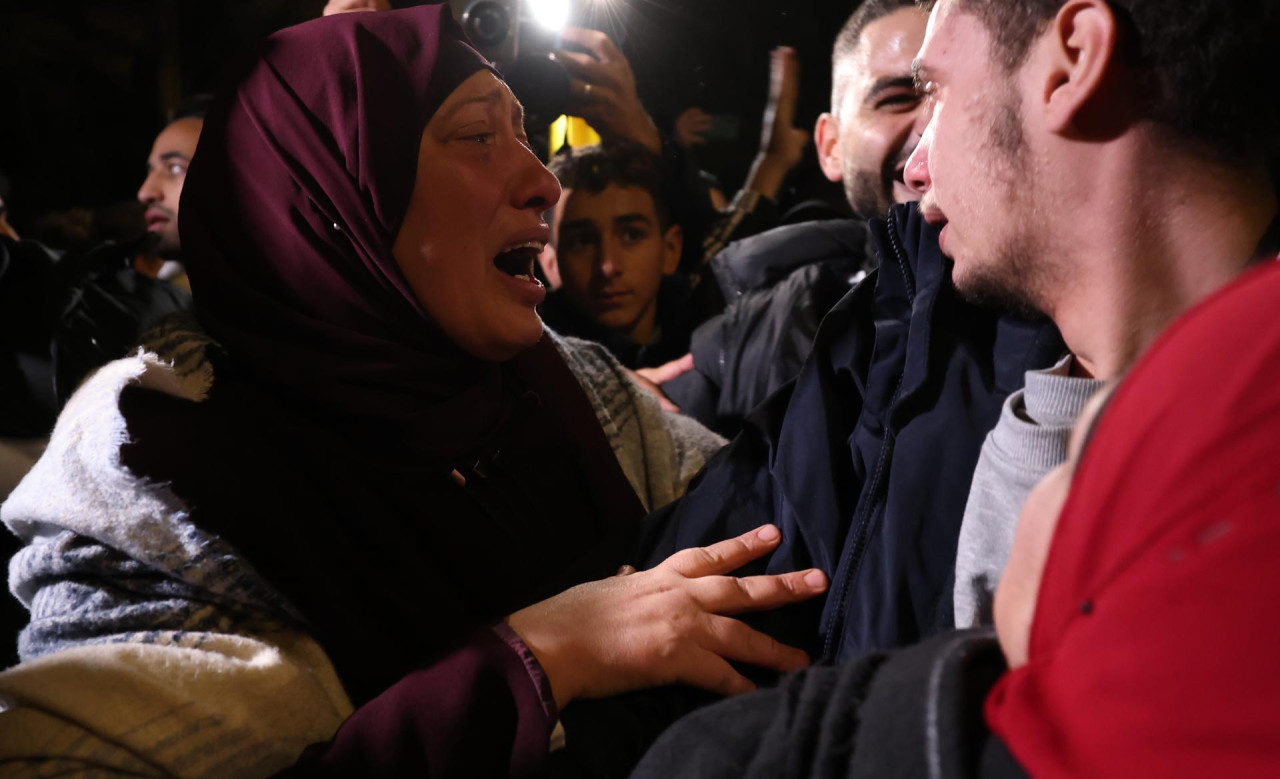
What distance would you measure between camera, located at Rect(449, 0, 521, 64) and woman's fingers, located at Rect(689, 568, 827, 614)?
146 centimetres

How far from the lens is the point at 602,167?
97.5 inches

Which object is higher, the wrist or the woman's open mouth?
the woman's open mouth

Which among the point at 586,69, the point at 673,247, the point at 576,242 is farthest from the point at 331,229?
the point at 673,247

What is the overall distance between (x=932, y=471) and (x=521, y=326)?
0.67 m

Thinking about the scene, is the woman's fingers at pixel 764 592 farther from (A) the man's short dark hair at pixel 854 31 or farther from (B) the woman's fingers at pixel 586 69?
(B) the woman's fingers at pixel 586 69

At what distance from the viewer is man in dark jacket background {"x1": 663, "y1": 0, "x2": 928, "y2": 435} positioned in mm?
1926

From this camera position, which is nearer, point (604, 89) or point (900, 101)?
point (900, 101)

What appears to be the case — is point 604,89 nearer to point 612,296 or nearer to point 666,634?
point 612,296

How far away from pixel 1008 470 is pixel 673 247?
209 centimetres

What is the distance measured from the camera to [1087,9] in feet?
2.39

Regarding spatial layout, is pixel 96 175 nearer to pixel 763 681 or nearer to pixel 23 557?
pixel 23 557

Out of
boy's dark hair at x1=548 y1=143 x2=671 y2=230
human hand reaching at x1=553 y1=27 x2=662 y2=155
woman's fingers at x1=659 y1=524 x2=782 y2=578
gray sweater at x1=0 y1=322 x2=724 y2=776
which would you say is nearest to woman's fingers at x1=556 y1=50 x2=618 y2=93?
human hand reaching at x1=553 y1=27 x2=662 y2=155

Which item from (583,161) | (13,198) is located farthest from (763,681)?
(13,198)

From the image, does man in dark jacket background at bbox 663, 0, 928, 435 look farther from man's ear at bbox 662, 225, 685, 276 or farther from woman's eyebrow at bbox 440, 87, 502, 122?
woman's eyebrow at bbox 440, 87, 502, 122
